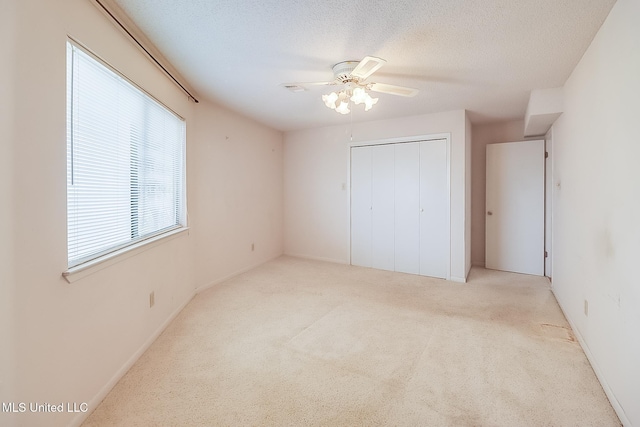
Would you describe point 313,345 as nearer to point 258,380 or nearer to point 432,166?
point 258,380

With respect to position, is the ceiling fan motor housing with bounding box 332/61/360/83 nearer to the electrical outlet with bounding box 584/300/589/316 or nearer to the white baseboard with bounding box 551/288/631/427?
the electrical outlet with bounding box 584/300/589/316

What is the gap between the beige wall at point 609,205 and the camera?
1.50 meters

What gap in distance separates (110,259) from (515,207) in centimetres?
497

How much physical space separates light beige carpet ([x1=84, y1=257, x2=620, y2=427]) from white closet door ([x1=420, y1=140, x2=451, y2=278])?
0.91 m

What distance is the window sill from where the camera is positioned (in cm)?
148

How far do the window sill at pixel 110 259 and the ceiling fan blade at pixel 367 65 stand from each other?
2.06m

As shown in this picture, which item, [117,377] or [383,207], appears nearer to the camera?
[117,377]

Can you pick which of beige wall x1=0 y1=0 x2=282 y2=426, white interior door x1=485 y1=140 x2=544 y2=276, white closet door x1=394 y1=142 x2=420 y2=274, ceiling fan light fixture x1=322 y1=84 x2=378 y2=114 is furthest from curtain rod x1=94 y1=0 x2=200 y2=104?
white interior door x1=485 y1=140 x2=544 y2=276

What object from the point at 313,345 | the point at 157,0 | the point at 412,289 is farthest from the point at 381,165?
the point at 157,0

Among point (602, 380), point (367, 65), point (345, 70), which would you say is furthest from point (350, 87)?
point (602, 380)

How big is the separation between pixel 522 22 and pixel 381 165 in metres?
2.76

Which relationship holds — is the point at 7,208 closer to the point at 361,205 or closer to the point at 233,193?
the point at 233,193

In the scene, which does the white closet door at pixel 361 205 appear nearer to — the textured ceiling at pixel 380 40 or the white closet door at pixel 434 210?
the white closet door at pixel 434 210

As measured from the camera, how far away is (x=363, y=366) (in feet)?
6.61
